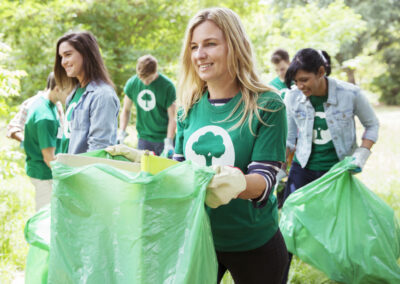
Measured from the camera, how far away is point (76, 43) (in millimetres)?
2373

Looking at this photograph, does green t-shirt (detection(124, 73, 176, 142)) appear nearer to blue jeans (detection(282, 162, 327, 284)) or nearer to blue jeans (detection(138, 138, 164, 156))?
blue jeans (detection(138, 138, 164, 156))

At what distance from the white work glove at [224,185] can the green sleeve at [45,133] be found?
1947mm

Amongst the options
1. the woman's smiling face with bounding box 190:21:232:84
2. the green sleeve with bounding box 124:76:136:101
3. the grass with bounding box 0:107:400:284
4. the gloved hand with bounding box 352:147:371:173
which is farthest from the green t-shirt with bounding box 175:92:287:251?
the green sleeve with bounding box 124:76:136:101

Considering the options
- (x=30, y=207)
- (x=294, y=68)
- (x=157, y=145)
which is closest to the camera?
(x=294, y=68)

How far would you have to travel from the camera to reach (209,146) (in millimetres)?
1473

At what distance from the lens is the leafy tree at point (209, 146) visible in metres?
1.45

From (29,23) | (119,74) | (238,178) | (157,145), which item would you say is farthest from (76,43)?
(119,74)

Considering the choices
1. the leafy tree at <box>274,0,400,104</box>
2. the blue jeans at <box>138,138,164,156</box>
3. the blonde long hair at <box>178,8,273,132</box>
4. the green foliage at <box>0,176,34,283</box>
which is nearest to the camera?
the blonde long hair at <box>178,8,273,132</box>

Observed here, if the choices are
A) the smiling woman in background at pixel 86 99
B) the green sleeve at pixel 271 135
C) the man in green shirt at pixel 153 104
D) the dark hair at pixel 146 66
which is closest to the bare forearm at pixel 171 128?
the man in green shirt at pixel 153 104

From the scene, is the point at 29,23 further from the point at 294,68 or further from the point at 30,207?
the point at 294,68

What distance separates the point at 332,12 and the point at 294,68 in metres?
8.29

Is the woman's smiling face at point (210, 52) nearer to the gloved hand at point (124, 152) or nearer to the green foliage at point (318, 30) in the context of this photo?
the gloved hand at point (124, 152)

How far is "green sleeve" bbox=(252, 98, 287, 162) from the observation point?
4.53 feet

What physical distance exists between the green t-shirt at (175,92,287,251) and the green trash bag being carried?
0.34 metres
